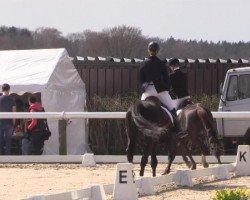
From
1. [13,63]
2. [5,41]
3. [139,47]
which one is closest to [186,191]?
[13,63]

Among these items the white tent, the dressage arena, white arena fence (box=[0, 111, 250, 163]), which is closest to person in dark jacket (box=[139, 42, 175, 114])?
the dressage arena

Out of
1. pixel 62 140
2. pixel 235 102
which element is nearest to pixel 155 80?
pixel 62 140

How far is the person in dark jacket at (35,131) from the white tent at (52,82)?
1496mm

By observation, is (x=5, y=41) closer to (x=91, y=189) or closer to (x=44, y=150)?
(x=44, y=150)

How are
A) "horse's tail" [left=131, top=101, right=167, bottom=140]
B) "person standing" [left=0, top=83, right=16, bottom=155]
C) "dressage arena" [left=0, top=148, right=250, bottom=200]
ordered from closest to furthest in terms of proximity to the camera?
"dressage arena" [left=0, top=148, right=250, bottom=200] < "horse's tail" [left=131, top=101, right=167, bottom=140] < "person standing" [left=0, top=83, right=16, bottom=155]

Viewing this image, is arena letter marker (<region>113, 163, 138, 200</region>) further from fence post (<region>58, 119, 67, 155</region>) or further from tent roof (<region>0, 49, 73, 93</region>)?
tent roof (<region>0, 49, 73, 93</region>)

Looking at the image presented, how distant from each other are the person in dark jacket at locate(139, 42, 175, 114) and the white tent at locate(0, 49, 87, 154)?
825cm

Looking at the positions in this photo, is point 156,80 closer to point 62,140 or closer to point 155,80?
point 155,80

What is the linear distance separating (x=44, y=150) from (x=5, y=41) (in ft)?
119

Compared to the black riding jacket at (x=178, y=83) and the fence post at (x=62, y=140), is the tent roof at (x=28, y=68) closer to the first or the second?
the fence post at (x=62, y=140)

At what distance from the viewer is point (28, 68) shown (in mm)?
22047

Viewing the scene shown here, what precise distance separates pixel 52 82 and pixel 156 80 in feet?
28.7

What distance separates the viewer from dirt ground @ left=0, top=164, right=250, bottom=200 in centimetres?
1189

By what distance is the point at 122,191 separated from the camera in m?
10.9
